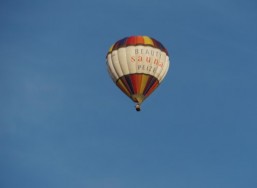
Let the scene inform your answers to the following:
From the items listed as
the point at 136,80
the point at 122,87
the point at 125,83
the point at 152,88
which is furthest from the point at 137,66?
the point at 152,88

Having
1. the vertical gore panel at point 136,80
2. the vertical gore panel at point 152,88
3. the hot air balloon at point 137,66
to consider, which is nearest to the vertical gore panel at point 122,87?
the hot air balloon at point 137,66

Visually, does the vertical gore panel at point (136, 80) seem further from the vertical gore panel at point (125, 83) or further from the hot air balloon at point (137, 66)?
the vertical gore panel at point (125, 83)

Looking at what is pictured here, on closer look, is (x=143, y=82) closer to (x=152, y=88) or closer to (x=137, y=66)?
(x=152, y=88)

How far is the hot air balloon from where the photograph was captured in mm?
118688

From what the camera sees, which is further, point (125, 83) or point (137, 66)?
point (125, 83)

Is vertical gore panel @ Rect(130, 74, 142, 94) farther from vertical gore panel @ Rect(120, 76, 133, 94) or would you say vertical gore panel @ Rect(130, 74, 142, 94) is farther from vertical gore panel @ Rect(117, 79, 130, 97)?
vertical gore panel @ Rect(117, 79, 130, 97)

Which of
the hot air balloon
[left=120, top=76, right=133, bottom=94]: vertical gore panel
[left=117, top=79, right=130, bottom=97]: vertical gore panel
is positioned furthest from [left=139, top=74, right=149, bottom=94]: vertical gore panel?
[left=117, top=79, right=130, bottom=97]: vertical gore panel

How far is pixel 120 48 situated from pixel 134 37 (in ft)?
5.40

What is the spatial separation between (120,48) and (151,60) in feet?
8.92

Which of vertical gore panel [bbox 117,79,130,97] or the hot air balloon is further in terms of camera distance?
vertical gore panel [bbox 117,79,130,97]

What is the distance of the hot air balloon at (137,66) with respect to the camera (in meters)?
119

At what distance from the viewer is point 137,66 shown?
119 meters

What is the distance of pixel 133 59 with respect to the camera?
4675 inches

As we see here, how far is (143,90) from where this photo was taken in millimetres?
118688
